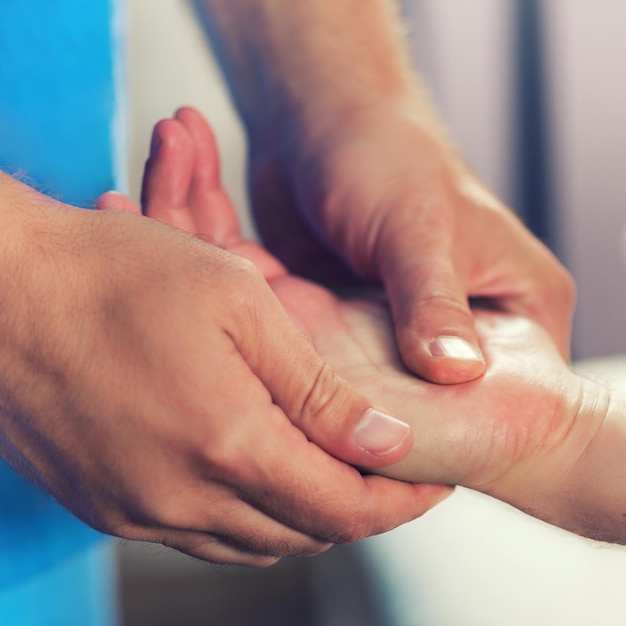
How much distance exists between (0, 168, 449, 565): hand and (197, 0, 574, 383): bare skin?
0.15 meters

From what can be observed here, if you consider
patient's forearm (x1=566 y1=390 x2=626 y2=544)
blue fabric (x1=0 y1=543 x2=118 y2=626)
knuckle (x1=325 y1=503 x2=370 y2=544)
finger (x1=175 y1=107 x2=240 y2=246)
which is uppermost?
finger (x1=175 y1=107 x2=240 y2=246)

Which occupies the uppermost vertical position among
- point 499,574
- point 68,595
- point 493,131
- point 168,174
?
point 168,174

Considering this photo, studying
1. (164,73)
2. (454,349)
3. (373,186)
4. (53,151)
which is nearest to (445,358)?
(454,349)

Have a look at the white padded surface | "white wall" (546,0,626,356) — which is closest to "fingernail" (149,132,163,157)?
the white padded surface

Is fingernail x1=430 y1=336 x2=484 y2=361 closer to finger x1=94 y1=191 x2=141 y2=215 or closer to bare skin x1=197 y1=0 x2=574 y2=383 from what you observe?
bare skin x1=197 y1=0 x2=574 y2=383

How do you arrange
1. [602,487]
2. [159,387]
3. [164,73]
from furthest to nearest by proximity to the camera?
[164,73] < [602,487] < [159,387]

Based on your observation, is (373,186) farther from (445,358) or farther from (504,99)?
(504,99)

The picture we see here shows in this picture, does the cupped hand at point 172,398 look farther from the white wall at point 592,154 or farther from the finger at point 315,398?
→ the white wall at point 592,154

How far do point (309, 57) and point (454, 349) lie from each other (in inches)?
17.9

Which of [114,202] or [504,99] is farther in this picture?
[504,99]

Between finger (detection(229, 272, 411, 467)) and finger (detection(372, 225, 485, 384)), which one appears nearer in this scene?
finger (detection(229, 272, 411, 467))

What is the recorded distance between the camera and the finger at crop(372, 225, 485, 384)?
59cm

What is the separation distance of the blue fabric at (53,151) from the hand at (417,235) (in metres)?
0.22

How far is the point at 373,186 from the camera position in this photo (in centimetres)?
77
